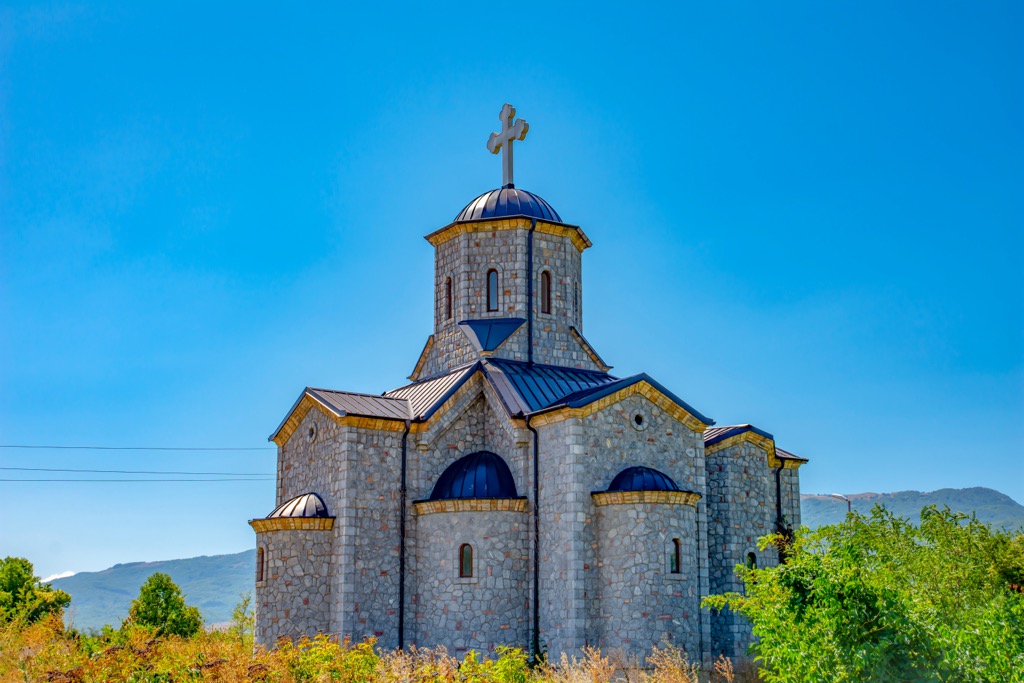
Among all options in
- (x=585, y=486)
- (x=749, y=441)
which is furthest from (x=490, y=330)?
(x=749, y=441)

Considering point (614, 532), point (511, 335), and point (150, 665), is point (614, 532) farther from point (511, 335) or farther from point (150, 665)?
point (150, 665)

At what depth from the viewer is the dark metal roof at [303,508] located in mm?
21141

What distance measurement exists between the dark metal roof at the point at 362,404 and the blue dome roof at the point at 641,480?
4630 millimetres

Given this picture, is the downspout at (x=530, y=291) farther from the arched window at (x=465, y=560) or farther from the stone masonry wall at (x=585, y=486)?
the arched window at (x=465, y=560)

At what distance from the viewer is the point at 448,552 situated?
20734mm

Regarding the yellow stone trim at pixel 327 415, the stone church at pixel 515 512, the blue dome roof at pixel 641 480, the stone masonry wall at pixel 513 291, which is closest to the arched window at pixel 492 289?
the stone masonry wall at pixel 513 291

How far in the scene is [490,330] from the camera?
2384cm

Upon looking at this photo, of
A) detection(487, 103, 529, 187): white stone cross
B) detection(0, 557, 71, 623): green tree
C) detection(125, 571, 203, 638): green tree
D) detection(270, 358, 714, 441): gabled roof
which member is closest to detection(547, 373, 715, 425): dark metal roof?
detection(270, 358, 714, 441): gabled roof

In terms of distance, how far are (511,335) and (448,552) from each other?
5.29 meters

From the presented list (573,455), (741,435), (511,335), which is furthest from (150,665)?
(741,435)

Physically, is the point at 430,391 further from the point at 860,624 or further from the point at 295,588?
the point at 860,624

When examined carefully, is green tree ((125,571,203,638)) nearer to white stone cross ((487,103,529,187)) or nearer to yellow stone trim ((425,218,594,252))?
yellow stone trim ((425,218,594,252))

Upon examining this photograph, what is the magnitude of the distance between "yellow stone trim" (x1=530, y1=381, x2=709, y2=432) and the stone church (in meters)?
0.04

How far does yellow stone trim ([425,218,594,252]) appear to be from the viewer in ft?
79.9
